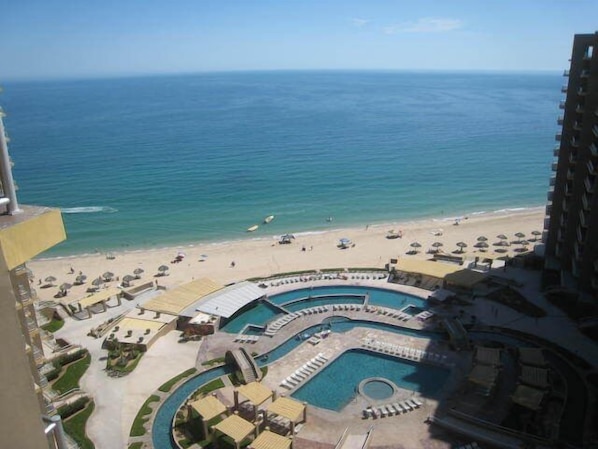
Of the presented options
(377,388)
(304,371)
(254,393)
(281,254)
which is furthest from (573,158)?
(254,393)

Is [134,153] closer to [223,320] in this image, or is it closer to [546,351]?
[223,320]

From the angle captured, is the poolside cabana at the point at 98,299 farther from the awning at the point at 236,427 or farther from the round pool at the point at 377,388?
the round pool at the point at 377,388

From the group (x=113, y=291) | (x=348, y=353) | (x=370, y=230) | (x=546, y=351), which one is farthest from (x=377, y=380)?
(x=370, y=230)

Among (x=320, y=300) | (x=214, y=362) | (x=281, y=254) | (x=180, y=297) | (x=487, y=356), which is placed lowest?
(x=281, y=254)

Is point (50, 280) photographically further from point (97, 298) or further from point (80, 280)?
point (97, 298)

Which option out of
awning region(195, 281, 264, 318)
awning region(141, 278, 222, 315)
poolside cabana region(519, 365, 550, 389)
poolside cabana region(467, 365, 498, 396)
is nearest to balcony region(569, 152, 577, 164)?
poolside cabana region(519, 365, 550, 389)

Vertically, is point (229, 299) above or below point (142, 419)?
above
